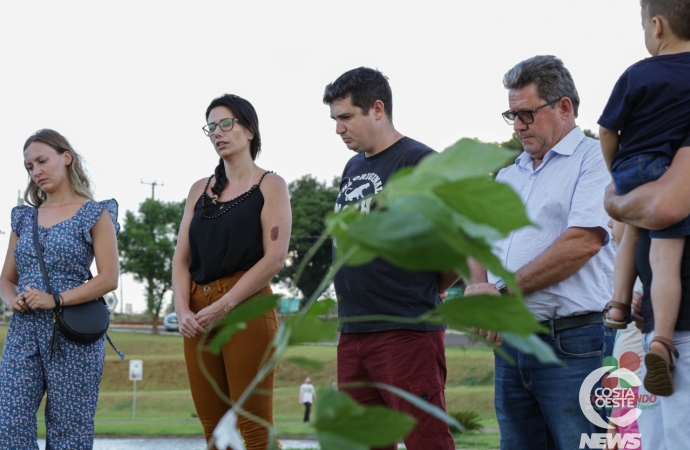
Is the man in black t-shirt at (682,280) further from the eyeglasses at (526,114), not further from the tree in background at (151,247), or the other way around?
the tree in background at (151,247)

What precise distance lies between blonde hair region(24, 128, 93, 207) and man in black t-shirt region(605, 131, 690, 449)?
3.42m

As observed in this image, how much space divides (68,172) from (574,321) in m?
3.03

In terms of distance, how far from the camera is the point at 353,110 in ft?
13.8

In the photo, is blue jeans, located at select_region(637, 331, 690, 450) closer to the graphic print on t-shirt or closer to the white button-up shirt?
the white button-up shirt

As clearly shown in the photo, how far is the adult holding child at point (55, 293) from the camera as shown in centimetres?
472

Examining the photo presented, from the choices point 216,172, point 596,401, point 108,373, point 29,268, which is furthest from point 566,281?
point 108,373

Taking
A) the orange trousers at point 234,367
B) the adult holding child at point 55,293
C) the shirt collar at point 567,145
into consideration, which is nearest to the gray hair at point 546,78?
the shirt collar at point 567,145

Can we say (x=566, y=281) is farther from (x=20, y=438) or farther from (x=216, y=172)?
(x=20, y=438)

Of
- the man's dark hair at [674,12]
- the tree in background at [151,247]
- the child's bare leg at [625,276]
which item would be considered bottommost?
the child's bare leg at [625,276]

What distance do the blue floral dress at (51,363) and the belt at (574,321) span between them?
100 inches

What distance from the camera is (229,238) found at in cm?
450

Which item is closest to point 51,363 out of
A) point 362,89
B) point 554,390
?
→ point 362,89

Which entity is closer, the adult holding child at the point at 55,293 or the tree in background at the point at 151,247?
the adult holding child at the point at 55,293

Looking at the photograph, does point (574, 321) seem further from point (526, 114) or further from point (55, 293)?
point (55, 293)
